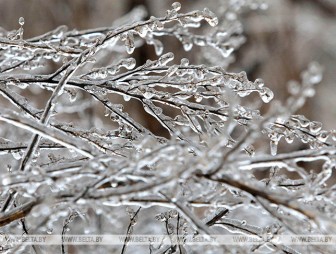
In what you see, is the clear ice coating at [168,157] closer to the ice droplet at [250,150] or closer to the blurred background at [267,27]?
the ice droplet at [250,150]

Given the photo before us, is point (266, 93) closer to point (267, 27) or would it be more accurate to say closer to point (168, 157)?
point (168, 157)

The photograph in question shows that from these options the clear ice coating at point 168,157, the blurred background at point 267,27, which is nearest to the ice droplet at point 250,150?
the clear ice coating at point 168,157

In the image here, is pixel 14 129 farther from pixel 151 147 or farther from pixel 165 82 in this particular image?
pixel 151 147

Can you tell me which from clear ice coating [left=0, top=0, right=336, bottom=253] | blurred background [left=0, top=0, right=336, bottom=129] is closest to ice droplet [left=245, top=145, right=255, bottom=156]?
clear ice coating [left=0, top=0, right=336, bottom=253]

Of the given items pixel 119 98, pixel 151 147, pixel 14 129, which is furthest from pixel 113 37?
pixel 119 98

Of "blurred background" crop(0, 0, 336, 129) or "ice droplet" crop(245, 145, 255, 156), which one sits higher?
"blurred background" crop(0, 0, 336, 129)

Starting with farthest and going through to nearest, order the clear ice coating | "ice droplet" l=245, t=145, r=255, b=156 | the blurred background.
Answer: the blurred background, "ice droplet" l=245, t=145, r=255, b=156, the clear ice coating

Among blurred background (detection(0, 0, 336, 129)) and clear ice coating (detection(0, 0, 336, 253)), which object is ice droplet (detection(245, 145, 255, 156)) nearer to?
clear ice coating (detection(0, 0, 336, 253))

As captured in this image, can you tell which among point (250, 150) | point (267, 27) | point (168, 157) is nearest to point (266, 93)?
point (250, 150)
